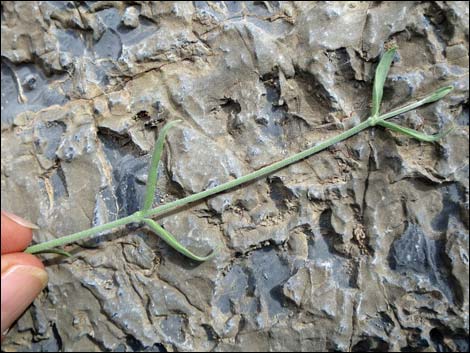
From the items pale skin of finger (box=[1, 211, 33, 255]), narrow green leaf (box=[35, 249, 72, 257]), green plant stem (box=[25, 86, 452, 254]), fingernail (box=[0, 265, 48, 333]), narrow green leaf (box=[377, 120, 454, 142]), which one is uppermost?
narrow green leaf (box=[377, 120, 454, 142])

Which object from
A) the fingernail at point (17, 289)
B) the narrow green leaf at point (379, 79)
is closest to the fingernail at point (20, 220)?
the fingernail at point (17, 289)

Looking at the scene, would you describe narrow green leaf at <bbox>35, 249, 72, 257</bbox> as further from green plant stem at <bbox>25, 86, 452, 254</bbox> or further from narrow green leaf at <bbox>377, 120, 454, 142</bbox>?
narrow green leaf at <bbox>377, 120, 454, 142</bbox>

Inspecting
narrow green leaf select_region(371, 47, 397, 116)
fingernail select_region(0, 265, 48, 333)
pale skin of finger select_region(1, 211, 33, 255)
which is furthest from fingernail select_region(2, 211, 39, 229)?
narrow green leaf select_region(371, 47, 397, 116)

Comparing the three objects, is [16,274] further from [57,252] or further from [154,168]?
[154,168]

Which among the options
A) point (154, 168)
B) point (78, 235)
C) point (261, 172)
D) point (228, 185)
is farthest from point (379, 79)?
point (78, 235)

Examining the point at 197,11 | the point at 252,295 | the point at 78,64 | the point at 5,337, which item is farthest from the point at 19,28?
the point at 252,295

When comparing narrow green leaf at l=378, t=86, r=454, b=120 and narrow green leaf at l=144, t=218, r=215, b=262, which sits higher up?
narrow green leaf at l=378, t=86, r=454, b=120
